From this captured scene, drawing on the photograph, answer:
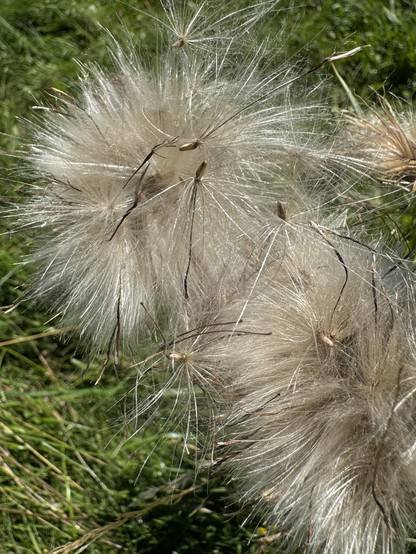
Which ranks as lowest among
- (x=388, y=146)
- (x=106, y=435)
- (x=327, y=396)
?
(x=106, y=435)

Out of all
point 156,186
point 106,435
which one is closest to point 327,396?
point 156,186

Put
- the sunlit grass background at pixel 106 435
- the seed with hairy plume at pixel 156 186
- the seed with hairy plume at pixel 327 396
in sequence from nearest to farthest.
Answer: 1. the seed with hairy plume at pixel 327 396
2. the seed with hairy plume at pixel 156 186
3. the sunlit grass background at pixel 106 435

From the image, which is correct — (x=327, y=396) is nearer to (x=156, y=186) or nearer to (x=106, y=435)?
(x=156, y=186)

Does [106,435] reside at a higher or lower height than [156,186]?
lower

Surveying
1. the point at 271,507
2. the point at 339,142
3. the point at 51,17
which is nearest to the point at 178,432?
the point at 271,507

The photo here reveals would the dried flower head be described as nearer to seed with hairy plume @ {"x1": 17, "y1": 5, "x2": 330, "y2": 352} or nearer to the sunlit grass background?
seed with hairy plume @ {"x1": 17, "y1": 5, "x2": 330, "y2": 352}

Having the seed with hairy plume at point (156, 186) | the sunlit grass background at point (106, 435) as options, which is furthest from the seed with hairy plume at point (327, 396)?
the sunlit grass background at point (106, 435)

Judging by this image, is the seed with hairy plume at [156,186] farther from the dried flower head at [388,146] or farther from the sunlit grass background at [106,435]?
the sunlit grass background at [106,435]

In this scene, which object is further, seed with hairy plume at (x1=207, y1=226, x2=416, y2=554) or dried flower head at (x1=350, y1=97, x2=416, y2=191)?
dried flower head at (x1=350, y1=97, x2=416, y2=191)

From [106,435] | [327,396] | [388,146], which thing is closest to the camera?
[327,396]

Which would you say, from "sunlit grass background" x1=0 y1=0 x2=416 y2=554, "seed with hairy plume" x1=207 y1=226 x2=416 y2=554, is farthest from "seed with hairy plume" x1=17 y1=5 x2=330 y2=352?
"sunlit grass background" x1=0 y1=0 x2=416 y2=554
